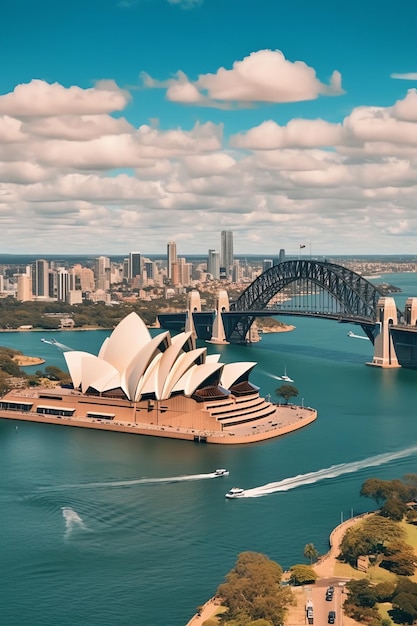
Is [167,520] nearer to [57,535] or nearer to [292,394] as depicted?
[57,535]

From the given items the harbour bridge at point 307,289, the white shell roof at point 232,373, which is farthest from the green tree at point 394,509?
the harbour bridge at point 307,289

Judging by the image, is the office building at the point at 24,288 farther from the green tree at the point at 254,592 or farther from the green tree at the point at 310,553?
the green tree at the point at 254,592

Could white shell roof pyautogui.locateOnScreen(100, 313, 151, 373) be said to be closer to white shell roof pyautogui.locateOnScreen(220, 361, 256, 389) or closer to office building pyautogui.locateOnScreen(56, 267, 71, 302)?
white shell roof pyautogui.locateOnScreen(220, 361, 256, 389)

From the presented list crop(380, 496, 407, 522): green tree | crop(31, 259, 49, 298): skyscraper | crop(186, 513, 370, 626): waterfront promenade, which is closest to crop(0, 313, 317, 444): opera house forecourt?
crop(380, 496, 407, 522): green tree

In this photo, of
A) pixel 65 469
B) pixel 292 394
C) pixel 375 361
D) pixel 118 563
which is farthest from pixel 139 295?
pixel 118 563

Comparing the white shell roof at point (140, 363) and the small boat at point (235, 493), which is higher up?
the white shell roof at point (140, 363)
